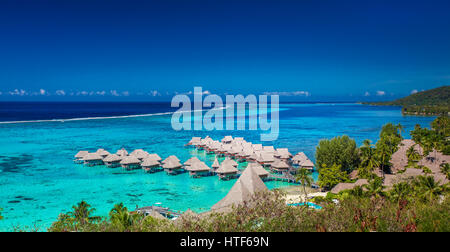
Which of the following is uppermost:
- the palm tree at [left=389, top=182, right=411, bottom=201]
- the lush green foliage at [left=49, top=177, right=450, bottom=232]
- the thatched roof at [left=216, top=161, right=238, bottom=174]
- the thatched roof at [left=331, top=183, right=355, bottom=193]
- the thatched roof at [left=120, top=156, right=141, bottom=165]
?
the lush green foliage at [left=49, top=177, right=450, bottom=232]

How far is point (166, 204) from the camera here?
18625 mm

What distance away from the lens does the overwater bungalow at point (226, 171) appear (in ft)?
78.3

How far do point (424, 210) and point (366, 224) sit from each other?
249 centimetres

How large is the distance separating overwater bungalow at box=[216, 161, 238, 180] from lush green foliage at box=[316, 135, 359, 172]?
732cm

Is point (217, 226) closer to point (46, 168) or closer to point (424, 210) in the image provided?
point (424, 210)

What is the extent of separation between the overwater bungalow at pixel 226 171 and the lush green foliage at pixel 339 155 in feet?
24.0

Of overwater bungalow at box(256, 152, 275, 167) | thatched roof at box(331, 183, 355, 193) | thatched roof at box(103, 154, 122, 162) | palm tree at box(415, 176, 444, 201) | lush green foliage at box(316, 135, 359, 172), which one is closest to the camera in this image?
palm tree at box(415, 176, 444, 201)

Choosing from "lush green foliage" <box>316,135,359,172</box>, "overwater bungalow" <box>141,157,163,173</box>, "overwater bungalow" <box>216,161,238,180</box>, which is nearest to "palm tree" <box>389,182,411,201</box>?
"lush green foliage" <box>316,135,359,172</box>

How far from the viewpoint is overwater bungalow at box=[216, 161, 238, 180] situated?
23875 mm

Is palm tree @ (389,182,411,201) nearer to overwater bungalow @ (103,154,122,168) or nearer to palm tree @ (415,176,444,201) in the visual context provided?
palm tree @ (415,176,444,201)

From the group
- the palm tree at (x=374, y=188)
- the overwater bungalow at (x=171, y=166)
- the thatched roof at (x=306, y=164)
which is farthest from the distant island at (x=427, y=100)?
the overwater bungalow at (x=171, y=166)

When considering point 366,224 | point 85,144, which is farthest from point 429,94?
point 366,224
